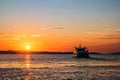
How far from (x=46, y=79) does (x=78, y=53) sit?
125610 mm

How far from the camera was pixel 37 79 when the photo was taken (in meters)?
48.9

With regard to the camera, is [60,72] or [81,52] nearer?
[60,72]

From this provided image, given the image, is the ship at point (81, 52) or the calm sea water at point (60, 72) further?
the ship at point (81, 52)

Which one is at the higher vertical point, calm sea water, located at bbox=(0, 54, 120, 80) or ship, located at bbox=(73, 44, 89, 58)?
ship, located at bbox=(73, 44, 89, 58)

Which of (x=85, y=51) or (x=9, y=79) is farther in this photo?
(x=85, y=51)

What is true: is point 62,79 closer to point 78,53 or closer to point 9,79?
point 9,79

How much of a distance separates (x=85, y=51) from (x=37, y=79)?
4994 inches

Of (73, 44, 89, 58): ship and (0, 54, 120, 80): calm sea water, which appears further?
(73, 44, 89, 58): ship

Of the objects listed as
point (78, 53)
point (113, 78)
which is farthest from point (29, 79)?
point (78, 53)

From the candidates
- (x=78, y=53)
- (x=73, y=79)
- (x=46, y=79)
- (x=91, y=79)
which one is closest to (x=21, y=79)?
(x=46, y=79)

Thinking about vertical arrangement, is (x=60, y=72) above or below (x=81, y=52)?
below

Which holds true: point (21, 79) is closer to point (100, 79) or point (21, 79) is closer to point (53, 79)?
point (53, 79)

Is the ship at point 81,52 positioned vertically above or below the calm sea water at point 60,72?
above

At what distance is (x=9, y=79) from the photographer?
163 feet
